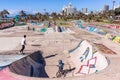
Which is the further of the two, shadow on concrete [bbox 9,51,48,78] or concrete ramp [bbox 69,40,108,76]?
concrete ramp [bbox 69,40,108,76]

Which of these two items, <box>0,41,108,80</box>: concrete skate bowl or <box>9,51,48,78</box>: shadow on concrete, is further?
<box>9,51,48,78</box>: shadow on concrete

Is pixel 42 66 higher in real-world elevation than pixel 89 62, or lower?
lower

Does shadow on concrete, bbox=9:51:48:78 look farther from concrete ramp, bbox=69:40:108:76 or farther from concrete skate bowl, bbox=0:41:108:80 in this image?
concrete ramp, bbox=69:40:108:76

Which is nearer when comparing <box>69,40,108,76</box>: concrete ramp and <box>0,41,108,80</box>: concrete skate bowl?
<box>0,41,108,80</box>: concrete skate bowl

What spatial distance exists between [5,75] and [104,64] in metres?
6.69

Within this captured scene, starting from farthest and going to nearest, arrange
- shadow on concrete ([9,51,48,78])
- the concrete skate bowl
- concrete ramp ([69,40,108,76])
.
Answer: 1. concrete ramp ([69,40,108,76])
2. shadow on concrete ([9,51,48,78])
3. the concrete skate bowl

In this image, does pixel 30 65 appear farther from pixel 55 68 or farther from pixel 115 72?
pixel 115 72

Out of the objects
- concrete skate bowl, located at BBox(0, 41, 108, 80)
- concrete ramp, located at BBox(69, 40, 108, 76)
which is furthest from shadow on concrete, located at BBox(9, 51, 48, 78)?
concrete ramp, located at BBox(69, 40, 108, 76)

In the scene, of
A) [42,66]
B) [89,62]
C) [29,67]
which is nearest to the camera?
[29,67]

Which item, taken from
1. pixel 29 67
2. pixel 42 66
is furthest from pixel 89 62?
pixel 29 67

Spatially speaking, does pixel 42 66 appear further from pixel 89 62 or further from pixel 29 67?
pixel 89 62

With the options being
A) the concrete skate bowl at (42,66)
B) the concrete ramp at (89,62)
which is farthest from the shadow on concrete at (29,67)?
the concrete ramp at (89,62)

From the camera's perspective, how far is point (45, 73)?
53.5 ft

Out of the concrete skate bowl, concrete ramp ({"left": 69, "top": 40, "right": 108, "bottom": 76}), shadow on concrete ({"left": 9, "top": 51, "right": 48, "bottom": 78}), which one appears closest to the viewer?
the concrete skate bowl
